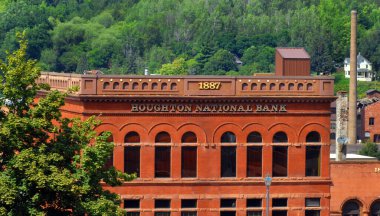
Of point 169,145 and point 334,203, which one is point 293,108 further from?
point 334,203

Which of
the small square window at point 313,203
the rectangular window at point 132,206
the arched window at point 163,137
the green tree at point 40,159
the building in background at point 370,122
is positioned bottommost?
the rectangular window at point 132,206

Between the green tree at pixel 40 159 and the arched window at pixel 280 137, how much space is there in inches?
719

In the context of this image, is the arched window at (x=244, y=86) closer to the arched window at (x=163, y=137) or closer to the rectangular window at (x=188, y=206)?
the arched window at (x=163, y=137)

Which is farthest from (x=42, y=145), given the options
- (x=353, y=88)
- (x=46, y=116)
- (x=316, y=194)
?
(x=353, y=88)

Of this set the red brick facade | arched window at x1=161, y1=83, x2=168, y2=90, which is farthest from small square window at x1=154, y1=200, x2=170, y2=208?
arched window at x1=161, y1=83, x2=168, y2=90

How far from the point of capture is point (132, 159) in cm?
6869

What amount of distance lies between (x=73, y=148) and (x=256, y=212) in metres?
19.0

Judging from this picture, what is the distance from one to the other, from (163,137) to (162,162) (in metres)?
1.10

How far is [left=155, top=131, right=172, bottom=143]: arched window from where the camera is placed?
6894cm

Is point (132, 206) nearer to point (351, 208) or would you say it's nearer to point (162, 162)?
point (162, 162)

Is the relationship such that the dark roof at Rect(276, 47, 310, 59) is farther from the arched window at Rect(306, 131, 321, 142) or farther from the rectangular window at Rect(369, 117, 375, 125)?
the rectangular window at Rect(369, 117, 375, 125)

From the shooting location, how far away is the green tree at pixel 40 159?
5075cm

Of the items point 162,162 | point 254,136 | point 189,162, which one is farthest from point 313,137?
point 162,162

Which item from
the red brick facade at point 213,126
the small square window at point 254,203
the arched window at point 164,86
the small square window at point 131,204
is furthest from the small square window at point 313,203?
the arched window at point 164,86
